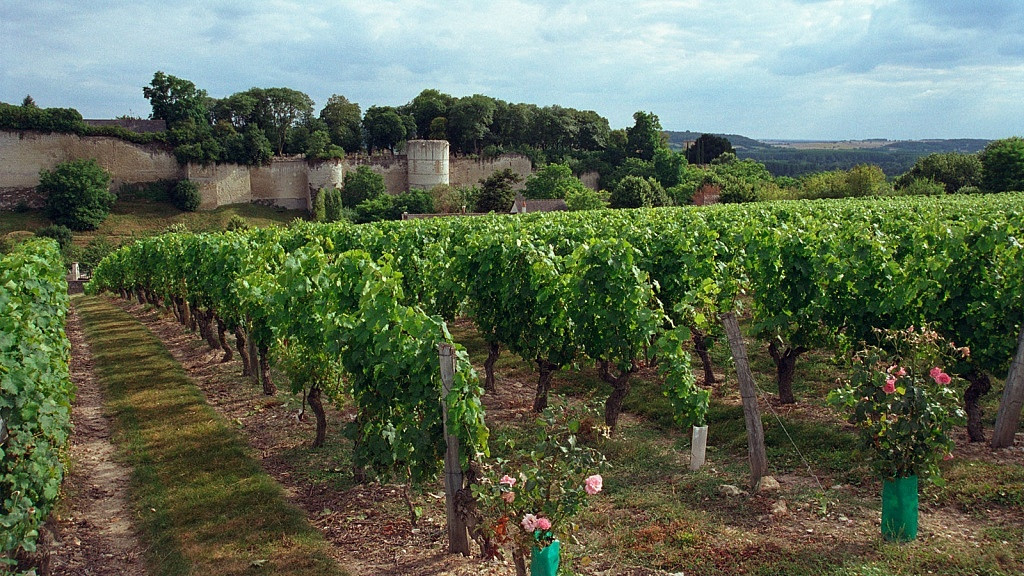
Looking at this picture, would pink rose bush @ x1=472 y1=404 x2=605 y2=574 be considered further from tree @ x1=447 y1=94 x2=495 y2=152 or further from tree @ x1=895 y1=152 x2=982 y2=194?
tree @ x1=447 y1=94 x2=495 y2=152

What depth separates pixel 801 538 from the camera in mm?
4684

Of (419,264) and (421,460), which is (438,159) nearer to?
(419,264)

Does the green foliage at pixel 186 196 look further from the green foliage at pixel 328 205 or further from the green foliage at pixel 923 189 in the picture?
the green foliage at pixel 923 189

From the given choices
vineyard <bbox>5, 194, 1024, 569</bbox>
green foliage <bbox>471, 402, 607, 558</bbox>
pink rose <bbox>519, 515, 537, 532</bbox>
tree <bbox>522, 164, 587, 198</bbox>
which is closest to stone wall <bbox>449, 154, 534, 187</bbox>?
tree <bbox>522, 164, 587, 198</bbox>

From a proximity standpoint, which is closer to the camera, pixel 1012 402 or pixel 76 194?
pixel 1012 402

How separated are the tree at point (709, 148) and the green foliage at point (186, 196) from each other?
187ft

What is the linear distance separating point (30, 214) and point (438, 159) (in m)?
29.9

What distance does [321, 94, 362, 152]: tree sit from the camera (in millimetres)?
66062

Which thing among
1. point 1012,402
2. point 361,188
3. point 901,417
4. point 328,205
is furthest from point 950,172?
point 901,417

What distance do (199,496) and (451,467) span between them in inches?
109

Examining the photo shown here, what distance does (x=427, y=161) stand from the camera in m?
58.9

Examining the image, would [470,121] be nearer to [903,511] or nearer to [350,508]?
[350,508]

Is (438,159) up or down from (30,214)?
up

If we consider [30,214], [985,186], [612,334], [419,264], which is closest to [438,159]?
[30,214]
